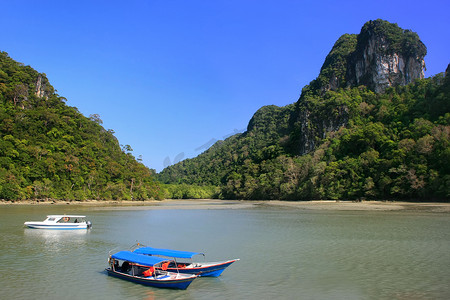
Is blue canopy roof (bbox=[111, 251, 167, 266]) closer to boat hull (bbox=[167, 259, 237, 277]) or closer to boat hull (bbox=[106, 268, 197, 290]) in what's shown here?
boat hull (bbox=[106, 268, 197, 290])

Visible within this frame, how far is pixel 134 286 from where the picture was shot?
13797 mm

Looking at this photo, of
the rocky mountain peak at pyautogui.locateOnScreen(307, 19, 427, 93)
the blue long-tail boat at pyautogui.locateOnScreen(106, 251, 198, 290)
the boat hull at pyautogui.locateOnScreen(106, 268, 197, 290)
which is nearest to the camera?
the boat hull at pyautogui.locateOnScreen(106, 268, 197, 290)

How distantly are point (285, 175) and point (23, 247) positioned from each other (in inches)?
3185

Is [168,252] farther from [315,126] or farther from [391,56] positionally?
[391,56]

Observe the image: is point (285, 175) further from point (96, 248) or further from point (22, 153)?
point (96, 248)

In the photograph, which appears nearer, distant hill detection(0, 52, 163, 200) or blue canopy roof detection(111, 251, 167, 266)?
blue canopy roof detection(111, 251, 167, 266)

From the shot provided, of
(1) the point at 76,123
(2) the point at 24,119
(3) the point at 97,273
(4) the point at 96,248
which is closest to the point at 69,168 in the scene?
(2) the point at 24,119

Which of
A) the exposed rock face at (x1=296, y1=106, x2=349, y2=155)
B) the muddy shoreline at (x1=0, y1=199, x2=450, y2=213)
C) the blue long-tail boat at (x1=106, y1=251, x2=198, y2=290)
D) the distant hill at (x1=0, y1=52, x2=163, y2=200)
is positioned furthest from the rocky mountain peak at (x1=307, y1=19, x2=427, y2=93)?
the blue long-tail boat at (x1=106, y1=251, x2=198, y2=290)

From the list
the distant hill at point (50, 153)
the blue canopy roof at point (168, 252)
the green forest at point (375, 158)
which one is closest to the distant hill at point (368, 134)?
the green forest at point (375, 158)

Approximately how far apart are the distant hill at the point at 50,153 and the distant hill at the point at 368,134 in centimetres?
4078

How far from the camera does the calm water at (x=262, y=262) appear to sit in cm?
1275

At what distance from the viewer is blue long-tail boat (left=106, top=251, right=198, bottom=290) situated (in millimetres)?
13000

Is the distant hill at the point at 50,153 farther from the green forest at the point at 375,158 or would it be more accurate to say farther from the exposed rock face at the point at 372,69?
the exposed rock face at the point at 372,69

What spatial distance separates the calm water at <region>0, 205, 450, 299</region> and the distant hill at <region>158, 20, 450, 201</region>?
3328cm
